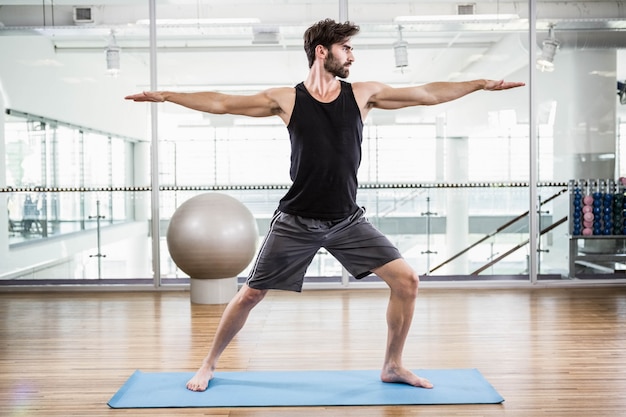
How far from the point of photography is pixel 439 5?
507 cm

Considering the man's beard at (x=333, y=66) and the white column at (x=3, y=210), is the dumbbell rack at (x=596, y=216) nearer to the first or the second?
the man's beard at (x=333, y=66)

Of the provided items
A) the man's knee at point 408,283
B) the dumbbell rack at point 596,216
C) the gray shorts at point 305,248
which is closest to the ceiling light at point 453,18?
the dumbbell rack at point 596,216

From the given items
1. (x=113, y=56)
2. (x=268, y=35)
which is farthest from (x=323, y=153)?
(x=113, y=56)

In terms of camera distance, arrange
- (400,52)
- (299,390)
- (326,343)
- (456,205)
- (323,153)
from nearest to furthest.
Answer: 1. (323,153)
2. (299,390)
3. (326,343)
4. (400,52)
5. (456,205)

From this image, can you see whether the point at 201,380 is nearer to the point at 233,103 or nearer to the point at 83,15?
the point at 233,103

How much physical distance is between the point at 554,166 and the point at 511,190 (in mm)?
424

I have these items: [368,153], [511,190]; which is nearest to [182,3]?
[368,153]

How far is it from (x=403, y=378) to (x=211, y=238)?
198 centimetres

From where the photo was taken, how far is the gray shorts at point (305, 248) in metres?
2.46

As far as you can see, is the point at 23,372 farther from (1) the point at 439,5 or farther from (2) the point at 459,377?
(1) the point at 439,5

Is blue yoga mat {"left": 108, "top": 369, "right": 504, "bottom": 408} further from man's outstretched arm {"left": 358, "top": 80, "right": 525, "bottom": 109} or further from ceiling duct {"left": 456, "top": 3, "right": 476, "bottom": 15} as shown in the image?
ceiling duct {"left": 456, "top": 3, "right": 476, "bottom": 15}

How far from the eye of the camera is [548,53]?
5145 mm

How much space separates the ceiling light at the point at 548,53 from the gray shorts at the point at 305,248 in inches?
133

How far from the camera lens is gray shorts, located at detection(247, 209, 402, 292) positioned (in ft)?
8.05
